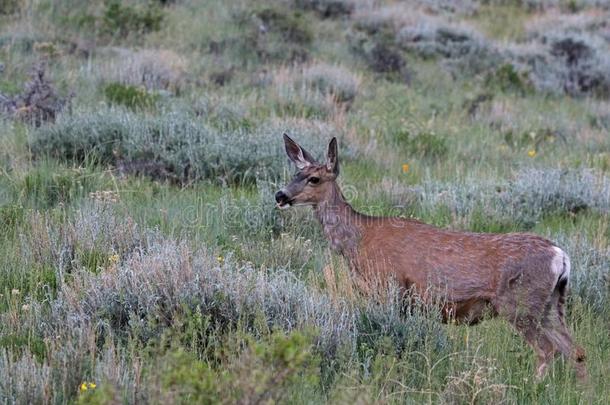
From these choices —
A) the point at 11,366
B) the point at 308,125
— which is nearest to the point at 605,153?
the point at 308,125

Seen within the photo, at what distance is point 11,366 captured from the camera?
495cm

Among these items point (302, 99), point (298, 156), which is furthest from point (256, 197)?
point (302, 99)

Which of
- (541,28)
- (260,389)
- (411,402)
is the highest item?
(260,389)

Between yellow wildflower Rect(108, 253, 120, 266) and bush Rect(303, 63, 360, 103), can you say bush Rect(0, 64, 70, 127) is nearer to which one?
bush Rect(303, 63, 360, 103)

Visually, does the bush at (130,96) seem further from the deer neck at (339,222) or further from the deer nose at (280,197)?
the deer nose at (280,197)

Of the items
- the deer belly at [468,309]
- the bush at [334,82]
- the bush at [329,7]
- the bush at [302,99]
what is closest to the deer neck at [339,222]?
the deer belly at [468,309]

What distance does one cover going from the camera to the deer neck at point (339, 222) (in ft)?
23.7

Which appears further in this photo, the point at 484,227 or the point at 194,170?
the point at 194,170

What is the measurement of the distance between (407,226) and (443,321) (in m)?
0.77

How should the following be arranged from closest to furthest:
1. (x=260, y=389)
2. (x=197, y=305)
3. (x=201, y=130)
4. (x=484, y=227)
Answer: (x=260, y=389), (x=197, y=305), (x=484, y=227), (x=201, y=130)

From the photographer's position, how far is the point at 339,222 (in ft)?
24.1

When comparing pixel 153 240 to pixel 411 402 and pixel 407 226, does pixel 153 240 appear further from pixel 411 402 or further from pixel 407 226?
pixel 411 402

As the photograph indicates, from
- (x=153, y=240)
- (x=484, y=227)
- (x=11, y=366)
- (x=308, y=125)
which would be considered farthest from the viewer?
(x=308, y=125)

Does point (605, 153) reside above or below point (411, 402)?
below
